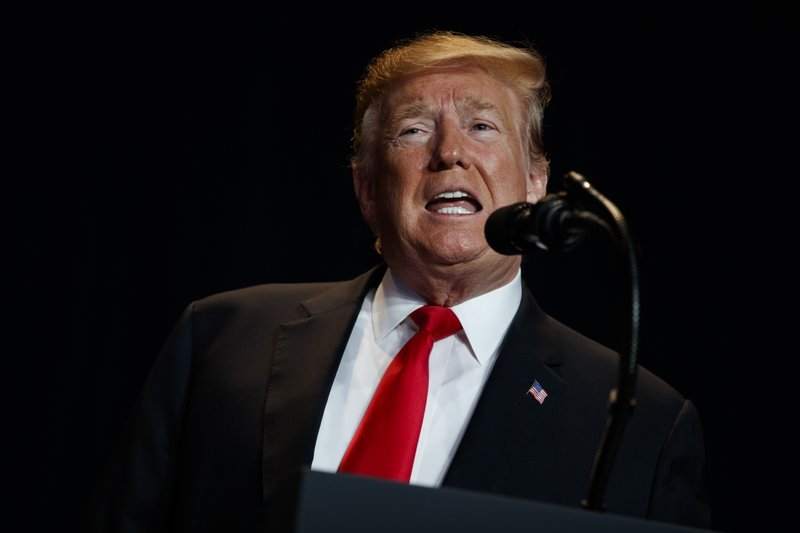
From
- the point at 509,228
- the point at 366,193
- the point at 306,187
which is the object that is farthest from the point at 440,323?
the point at 306,187

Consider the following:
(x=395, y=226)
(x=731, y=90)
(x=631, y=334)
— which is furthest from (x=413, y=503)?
(x=731, y=90)

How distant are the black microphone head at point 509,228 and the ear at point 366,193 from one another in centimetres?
107

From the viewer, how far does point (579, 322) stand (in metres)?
2.92

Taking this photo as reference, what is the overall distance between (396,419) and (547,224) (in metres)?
0.77

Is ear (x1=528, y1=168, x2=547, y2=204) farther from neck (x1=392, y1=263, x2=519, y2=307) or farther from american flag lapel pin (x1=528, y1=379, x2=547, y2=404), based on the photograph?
american flag lapel pin (x1=528, y1=379, x2=547, y2=404)

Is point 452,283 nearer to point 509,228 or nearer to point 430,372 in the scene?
point 430,372

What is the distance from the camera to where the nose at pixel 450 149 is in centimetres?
206

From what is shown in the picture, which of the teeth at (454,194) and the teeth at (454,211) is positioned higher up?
the teeth at (454,194)

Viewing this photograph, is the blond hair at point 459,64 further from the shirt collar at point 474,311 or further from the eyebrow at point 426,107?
the shirt collar at point 474,311

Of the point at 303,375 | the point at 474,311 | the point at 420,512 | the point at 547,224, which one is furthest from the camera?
the point at 474,311

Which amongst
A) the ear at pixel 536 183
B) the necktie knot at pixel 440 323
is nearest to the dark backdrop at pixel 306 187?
the ear at pixel 536 183

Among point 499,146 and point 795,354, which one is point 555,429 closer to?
point 499,146

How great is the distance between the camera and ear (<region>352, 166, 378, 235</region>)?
234 centimetres

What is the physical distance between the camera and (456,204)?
2064 millimetres
